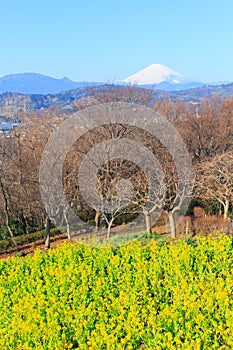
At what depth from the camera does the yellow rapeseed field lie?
229 inches

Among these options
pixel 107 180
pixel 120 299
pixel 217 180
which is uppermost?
pixel 120 299

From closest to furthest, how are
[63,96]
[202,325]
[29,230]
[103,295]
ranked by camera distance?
[202,325] → [103,295] → [29,230] → [63,96]

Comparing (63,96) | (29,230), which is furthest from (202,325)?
(63,96)

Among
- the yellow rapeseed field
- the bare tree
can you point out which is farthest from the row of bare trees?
the yellow rapeseed field

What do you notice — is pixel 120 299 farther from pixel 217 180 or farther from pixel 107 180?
pixel 107 180

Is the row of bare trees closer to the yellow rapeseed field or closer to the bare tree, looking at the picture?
the bare tree

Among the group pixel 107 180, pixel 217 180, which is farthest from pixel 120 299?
pixel 107 180

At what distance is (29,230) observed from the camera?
1052 inches

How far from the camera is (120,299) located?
24.2ft

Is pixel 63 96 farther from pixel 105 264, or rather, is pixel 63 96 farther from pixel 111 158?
pixel 105 264

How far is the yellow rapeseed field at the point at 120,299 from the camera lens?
19.1 ft

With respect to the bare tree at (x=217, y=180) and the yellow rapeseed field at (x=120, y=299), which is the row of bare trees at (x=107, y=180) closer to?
the bare tree at (x=217, y=180)

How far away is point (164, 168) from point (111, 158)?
326 cm

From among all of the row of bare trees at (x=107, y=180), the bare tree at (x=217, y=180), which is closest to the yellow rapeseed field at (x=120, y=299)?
the row of bare trees at (x=107, y=180)
